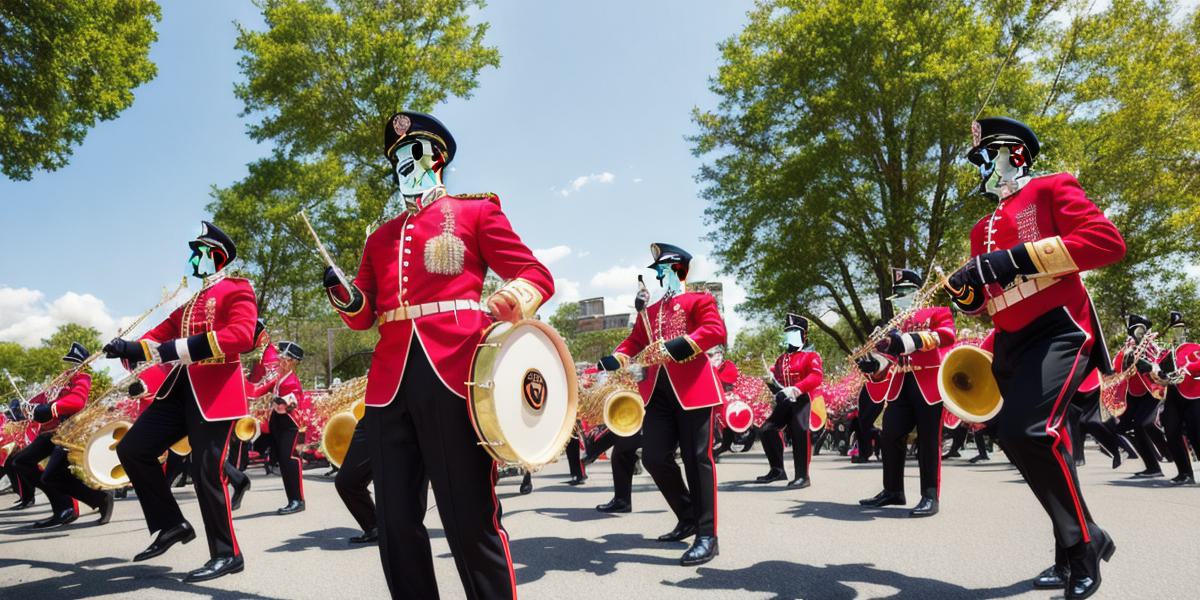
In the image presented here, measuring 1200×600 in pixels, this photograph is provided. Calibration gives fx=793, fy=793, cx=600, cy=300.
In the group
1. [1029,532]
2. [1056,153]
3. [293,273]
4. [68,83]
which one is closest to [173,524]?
[1029,532]

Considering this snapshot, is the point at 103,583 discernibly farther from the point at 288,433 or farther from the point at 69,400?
the point at 69,400

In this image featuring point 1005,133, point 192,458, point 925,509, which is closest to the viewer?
point 1005,133

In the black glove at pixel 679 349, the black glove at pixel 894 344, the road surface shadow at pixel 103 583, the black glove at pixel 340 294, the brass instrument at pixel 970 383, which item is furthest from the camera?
the black glove at pixel 894 344

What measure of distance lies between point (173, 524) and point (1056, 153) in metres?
19.3

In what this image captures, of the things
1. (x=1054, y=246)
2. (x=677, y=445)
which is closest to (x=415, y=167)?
(x=1054, y=246)

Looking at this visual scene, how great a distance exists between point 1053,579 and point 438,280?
3.48 metres

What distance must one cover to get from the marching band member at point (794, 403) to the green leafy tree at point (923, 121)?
10.4m

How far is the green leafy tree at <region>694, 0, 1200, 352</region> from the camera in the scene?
1948 cm

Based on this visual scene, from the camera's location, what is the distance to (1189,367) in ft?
30.8

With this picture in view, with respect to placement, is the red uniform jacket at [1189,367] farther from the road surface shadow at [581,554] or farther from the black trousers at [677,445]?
the road surface shadow at [581,554]

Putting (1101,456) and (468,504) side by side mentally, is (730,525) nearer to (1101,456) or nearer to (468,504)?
(468,504)

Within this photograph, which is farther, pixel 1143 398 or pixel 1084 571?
pixel 1143 398

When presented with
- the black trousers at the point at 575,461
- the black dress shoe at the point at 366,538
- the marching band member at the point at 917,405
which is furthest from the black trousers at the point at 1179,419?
the black dress shoe at the point at 366,538

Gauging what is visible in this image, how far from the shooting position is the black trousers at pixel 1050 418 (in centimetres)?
375
